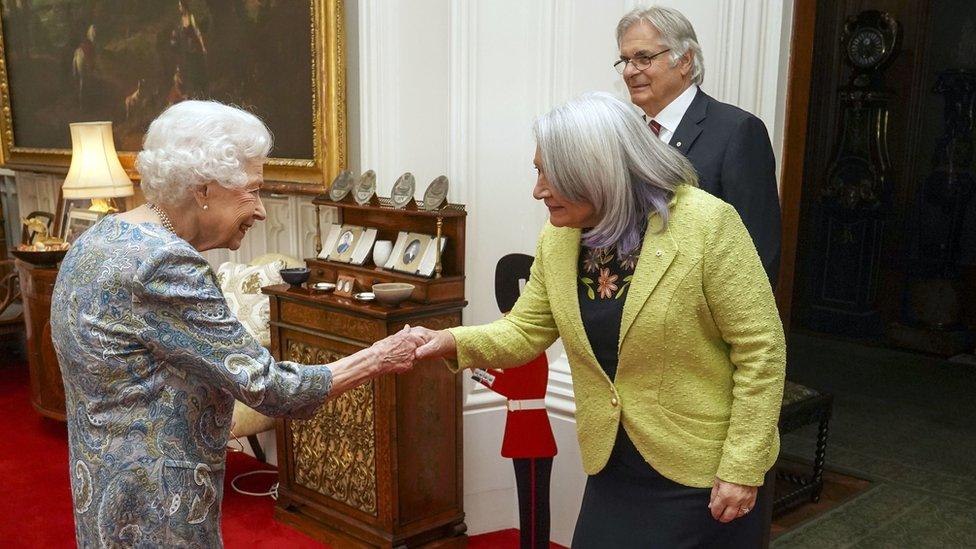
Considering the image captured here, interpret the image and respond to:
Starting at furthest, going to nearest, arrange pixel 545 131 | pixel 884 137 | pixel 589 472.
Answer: pixel 884 137
pixel 589 472
pixel 545 131

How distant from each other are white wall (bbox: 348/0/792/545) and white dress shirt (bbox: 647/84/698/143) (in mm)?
845

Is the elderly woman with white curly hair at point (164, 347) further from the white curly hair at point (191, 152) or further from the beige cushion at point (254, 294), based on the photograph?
the beige cushion at point (254, 294)

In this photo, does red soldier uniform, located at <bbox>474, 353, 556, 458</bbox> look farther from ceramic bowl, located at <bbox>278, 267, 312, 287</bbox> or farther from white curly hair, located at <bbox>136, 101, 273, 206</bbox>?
white curly hair, located at <bbox>136, 101, 273, 206</bbox>

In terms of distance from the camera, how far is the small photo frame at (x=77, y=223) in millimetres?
6004

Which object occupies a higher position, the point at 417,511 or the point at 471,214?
the point at 471,214

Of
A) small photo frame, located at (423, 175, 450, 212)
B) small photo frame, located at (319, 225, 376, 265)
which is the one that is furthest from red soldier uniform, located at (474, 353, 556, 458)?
small photo frame, located at (319, 225, 376, 265)

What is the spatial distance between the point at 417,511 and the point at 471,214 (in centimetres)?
130

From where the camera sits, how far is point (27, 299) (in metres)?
5.40

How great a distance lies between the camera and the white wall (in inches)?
137

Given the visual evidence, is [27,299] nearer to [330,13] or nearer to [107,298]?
[330,13]

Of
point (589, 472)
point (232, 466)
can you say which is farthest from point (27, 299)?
point (589, 472)

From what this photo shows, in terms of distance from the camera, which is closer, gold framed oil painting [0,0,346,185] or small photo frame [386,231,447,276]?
small photo frame [386,231,447,276]

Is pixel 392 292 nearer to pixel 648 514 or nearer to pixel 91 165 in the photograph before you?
pixel 648 514

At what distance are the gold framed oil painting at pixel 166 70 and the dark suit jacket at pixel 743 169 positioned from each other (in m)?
2.28
